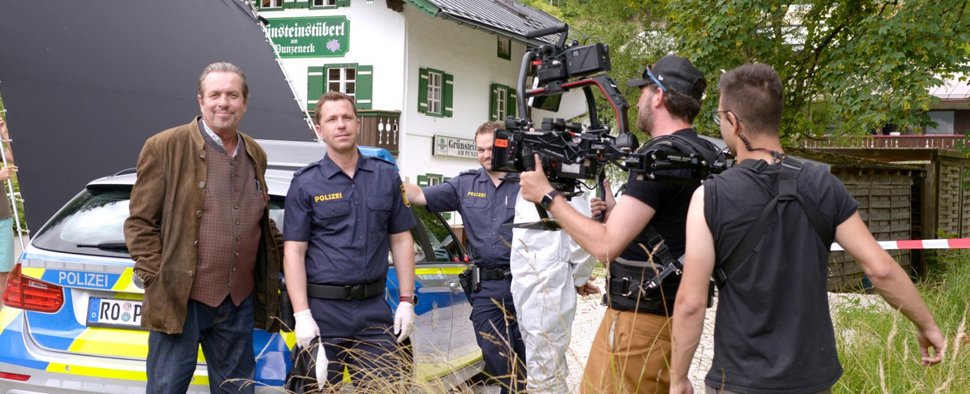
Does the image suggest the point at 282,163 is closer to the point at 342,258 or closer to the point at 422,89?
the point at 342,258

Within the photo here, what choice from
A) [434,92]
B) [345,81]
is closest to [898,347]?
[345,81]

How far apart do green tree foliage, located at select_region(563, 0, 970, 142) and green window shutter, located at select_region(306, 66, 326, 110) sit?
33.7 feet

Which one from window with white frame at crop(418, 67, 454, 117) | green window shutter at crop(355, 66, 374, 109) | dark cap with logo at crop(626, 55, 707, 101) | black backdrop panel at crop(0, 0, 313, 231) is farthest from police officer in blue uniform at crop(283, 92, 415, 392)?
window with white frame at crop(418, 67, 454, 117)

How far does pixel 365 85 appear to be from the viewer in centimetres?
2405

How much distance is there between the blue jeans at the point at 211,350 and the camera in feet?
12.5

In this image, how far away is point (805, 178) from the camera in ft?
8.93

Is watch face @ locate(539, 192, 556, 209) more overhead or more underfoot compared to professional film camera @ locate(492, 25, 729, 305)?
more underfoot

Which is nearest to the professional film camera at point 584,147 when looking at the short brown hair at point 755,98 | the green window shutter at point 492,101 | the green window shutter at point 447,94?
the short brown hair at point 755,98

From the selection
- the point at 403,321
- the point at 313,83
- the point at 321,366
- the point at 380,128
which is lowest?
the point at 321,366

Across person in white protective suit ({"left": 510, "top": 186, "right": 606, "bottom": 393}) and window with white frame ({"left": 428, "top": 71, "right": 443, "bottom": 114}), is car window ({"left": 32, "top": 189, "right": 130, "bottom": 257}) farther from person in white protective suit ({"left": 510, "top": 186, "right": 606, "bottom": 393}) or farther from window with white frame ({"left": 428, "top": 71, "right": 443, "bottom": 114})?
window with white frame ({"left": 428, "top": 71, "right": 443, "bottom": 114})

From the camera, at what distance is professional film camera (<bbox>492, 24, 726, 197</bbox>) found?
3.29 m

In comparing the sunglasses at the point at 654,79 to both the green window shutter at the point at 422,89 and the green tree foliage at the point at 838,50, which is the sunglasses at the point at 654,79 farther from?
the green window shutter at the point at 422,89

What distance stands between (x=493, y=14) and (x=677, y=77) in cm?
2416

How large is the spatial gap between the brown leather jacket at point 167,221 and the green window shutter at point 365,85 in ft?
66.6
